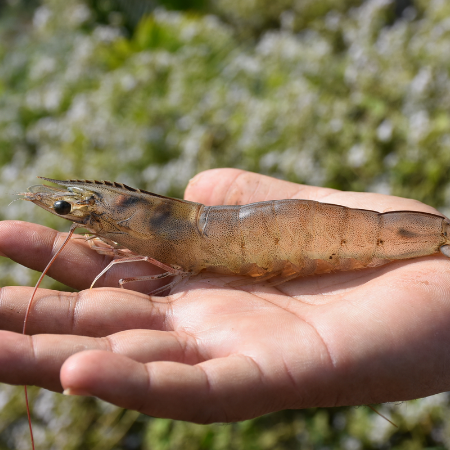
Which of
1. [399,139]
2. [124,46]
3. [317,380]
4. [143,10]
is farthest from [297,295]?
[143,10]

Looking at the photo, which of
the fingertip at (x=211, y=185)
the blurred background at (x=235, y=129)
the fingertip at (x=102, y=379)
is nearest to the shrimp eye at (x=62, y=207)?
the blurred background at (x=235, y=129)

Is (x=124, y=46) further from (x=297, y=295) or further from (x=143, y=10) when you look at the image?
(x=297, y=295)

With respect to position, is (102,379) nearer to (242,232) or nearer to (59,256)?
(59,256)

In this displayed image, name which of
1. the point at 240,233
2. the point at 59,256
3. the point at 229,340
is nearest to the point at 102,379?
the point at 229,340

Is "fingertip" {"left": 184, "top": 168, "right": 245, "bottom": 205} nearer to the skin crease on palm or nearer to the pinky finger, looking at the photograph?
the skin crease on palm

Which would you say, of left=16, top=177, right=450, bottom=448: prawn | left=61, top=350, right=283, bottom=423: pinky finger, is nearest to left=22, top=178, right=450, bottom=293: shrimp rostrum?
left=16, top=177, right=450, bottom=448: prawn

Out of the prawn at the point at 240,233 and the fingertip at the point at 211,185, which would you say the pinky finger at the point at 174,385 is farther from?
the fingertip at the point at 211,185
